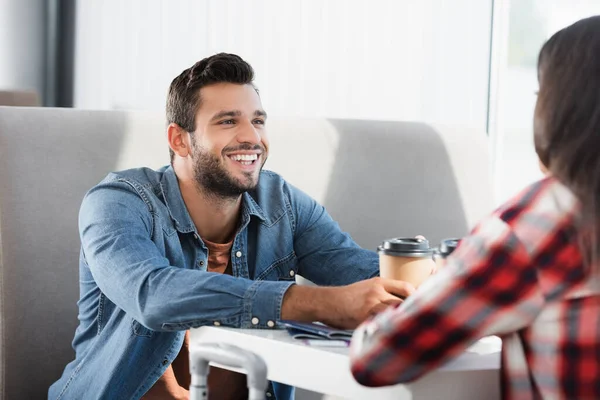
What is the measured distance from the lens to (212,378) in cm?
183

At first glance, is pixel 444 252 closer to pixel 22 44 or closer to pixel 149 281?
pixel 149 281

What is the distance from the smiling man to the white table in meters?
0.12

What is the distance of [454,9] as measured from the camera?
3.20m

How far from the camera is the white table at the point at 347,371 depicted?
3.67ft

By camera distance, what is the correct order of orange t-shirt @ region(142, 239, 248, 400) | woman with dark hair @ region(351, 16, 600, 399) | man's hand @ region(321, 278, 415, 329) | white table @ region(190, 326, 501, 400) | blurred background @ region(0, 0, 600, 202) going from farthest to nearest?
blurred background @ region(0, 0, 600, 202) → orange t-shirt @ region(142, 239, 248, 400) → man's hand @ region(321, 278, 415, 329) → white table @ region(190, 326, 501, 400) → woman with dark hair @ region(351, 16, 600, 399)

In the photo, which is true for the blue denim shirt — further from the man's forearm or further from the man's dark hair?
the man's dark hair

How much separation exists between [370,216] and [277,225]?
0.51 meters

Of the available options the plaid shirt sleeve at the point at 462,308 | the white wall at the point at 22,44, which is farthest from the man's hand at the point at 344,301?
the white wall at the point at 22,44

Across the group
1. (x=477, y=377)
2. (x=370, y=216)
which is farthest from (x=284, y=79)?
(x=477, y=377)

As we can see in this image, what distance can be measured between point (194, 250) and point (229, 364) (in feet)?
2.66

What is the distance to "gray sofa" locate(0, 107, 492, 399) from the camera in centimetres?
196

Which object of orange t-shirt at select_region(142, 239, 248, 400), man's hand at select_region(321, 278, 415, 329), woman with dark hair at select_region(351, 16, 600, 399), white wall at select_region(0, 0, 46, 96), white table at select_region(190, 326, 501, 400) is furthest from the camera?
white wall at select_region(0, 0, 46, 96)

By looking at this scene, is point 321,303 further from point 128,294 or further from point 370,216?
point 370,216

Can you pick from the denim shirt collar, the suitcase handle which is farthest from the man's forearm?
the denim shirt collar
